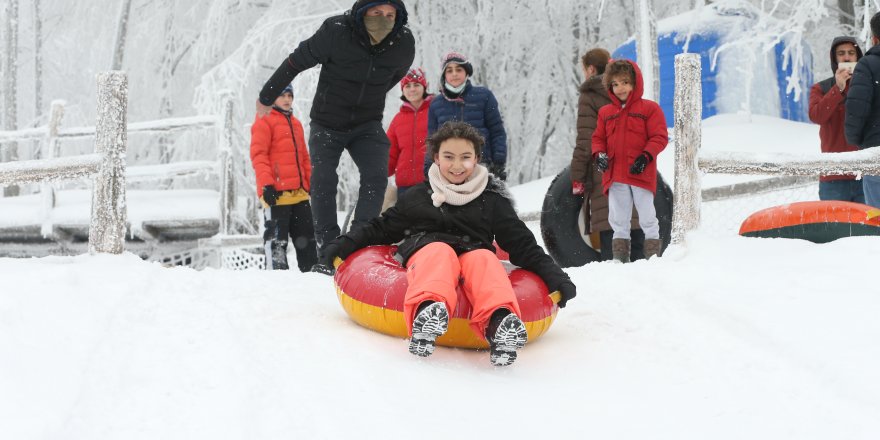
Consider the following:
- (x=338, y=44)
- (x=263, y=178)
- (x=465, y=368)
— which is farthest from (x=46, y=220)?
(x=465, y=368)

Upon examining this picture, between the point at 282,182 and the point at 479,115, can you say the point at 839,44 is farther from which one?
the point at 282,182

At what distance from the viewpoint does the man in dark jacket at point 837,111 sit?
19.5ft

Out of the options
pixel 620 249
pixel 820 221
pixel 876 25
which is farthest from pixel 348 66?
pixel 876 25

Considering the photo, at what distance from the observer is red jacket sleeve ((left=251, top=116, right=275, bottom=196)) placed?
6379mm

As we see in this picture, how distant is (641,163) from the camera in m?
5.37

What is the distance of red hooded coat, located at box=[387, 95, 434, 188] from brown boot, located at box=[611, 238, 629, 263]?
5.44 feet

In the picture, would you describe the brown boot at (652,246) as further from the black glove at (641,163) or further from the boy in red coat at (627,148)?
the black glove at (641,163)

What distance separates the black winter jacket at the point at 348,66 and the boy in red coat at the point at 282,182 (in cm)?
108

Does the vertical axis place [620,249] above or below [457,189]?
below

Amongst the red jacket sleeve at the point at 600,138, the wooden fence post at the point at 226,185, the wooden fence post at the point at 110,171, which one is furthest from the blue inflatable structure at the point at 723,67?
the wooden fence post at the point at 110,171

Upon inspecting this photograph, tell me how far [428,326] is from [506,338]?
299mm

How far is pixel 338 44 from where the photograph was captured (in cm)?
510

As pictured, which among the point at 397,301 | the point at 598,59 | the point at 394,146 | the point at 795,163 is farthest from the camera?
the point at 394,146

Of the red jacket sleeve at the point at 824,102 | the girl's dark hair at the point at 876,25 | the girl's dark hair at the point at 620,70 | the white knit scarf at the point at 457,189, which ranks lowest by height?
the white knit scarf at the point at 457,189
